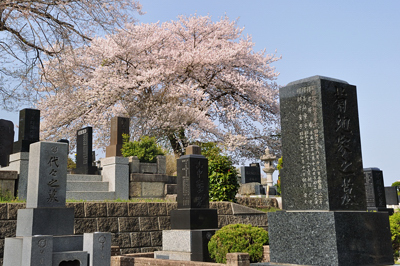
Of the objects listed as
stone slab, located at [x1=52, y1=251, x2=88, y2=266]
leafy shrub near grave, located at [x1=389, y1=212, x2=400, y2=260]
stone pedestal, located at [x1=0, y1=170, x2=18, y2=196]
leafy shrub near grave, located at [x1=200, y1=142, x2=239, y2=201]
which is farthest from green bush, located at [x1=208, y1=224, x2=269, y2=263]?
stone pedestal, located at [x1=0, y1=170, x2=18, y2=196]

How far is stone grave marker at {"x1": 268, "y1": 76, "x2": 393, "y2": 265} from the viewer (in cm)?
458

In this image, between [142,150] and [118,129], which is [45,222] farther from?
[118,129]

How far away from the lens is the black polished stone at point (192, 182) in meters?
9.60

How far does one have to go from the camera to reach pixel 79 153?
14.4 m

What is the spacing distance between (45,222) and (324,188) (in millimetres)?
5013

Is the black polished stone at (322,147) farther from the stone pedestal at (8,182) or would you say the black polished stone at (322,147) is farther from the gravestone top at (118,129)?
the gravestone top at (118,129)

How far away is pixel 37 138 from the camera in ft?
42.4

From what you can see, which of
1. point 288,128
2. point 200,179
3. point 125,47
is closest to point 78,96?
point 125,47

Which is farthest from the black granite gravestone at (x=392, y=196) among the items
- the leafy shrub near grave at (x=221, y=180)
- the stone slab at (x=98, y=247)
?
the stone slab at (x=98, y=247)

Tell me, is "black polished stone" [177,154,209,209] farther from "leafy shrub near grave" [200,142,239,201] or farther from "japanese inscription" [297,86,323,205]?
"japanese inscription" [297,86,323,205]

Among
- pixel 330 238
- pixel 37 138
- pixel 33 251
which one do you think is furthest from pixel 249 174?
pixel 330 238

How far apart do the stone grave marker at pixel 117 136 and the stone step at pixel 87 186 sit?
5.99ft

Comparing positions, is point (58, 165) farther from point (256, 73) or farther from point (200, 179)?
point (256, 73)

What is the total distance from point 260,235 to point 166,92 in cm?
1476
